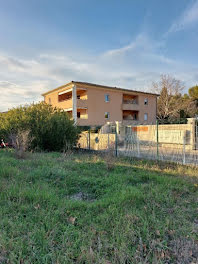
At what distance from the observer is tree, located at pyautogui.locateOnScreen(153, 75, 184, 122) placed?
3309cm

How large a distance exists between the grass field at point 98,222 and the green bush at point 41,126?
643 centimetres

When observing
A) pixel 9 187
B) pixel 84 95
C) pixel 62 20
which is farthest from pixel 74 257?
pixel 84 95

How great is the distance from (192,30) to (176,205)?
32.1ft

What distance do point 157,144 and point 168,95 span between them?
1142 inches

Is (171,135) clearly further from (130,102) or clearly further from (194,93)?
(194,93)

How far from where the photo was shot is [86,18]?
9.15 meters

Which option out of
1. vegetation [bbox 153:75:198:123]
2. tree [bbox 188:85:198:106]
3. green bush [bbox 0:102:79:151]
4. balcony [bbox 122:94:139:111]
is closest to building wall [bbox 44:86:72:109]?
balcony [bbox 122:94:139:111]

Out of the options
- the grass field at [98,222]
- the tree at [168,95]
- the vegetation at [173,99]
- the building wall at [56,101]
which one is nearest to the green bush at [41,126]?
the grass field at [98,222]

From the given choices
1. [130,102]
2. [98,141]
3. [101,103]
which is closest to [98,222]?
[98,141]

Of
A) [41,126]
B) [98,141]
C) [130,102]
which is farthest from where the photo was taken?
[130,102]

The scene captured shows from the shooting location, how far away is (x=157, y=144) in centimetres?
807

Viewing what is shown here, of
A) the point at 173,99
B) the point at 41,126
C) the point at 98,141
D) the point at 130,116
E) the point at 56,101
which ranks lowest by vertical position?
the point at 98,141

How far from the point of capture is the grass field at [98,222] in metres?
2.16

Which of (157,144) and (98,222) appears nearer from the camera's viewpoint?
(98,222)
